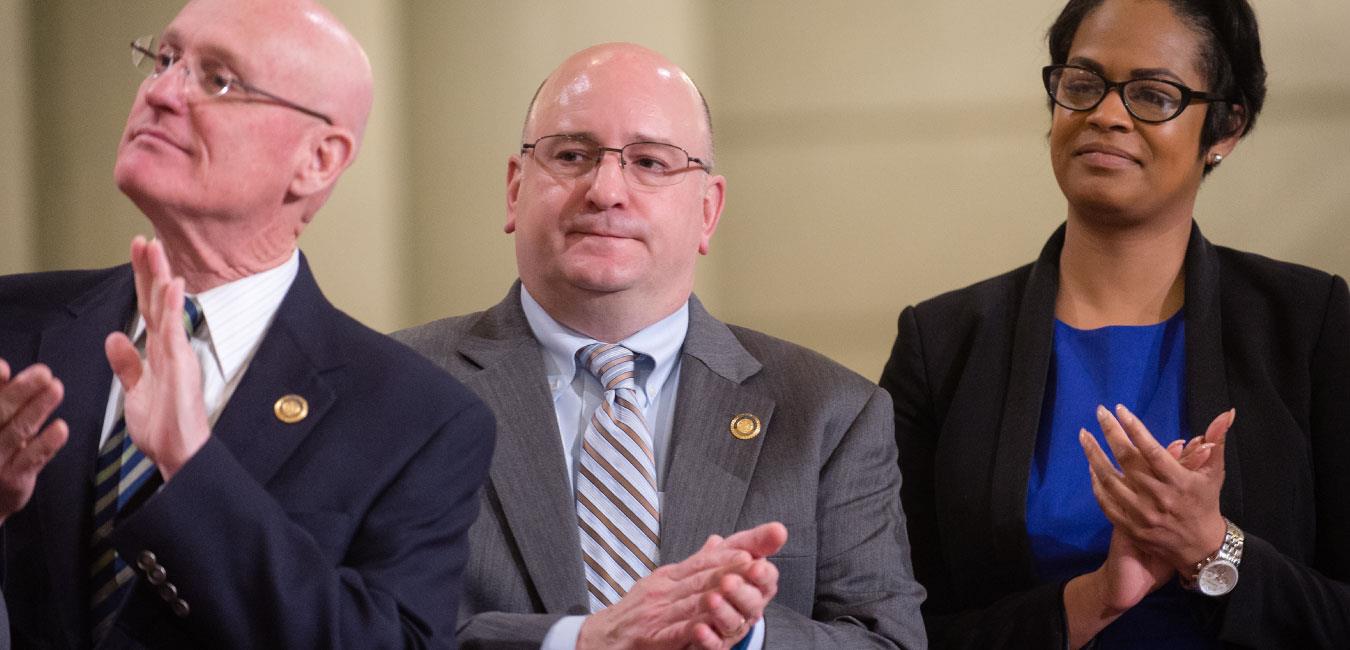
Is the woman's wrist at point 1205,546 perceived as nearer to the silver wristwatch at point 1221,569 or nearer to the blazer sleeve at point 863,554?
the silver wristwatch at point 1221,569

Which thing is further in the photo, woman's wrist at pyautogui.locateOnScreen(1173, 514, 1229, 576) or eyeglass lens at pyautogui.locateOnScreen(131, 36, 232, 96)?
woman's wrist at pyautogui.locateOnScreen(1173, 514, 1229, 576)

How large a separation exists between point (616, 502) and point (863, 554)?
1.10 feet

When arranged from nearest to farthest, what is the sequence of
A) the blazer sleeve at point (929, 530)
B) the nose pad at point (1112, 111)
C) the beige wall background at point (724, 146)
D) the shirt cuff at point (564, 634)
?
the shirt cuff at point (564, 634) < the blazer sleeve at point (929, 530) < the nose pad at point (1112, 111) < the beige wall background at point (724, 146)

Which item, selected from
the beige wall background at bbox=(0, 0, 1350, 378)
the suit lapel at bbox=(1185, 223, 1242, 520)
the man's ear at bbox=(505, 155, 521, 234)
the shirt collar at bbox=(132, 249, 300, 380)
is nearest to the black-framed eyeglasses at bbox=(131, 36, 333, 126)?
the shirt collar at bbox=(132, 249, 300, 380)

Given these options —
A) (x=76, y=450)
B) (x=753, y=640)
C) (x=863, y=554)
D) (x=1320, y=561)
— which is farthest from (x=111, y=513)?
(x=1320, y=561)

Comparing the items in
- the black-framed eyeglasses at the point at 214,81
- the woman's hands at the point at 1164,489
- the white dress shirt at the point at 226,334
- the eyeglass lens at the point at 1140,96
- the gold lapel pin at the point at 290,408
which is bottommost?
the woman's hands at the point at 1164,489

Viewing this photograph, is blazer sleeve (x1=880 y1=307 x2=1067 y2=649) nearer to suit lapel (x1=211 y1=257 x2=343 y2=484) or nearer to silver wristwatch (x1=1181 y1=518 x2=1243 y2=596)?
silver wristwatch (x1=1181 y1=518 x2=1243 y2=596)

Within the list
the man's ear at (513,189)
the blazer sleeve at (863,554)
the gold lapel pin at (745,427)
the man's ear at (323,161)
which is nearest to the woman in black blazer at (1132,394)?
the blazer sleeve at (863,554)

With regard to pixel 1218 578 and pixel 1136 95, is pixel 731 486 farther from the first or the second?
pixel 1136 95

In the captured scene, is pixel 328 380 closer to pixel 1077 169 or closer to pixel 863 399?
pixel 863 399

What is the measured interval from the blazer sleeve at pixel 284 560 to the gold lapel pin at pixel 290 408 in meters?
0.07

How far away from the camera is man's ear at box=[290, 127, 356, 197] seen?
59.0 inches

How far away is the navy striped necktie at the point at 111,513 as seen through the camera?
1.42 meters

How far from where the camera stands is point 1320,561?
2398mm
